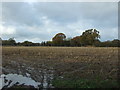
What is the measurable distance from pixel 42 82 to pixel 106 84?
134 inches

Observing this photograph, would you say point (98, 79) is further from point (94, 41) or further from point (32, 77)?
point (94, 41)

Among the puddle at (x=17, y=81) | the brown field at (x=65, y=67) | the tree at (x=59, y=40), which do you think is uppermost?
the tree at (x=59, y=40)

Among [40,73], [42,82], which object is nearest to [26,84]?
[42,82]

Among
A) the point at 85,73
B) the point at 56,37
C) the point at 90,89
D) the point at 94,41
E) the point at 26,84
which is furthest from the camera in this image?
the point at 56,37

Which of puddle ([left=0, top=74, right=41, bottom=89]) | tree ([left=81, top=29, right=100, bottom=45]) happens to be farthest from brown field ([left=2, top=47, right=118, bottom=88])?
tree ([left=81, top=29, right=100, bottom=45])

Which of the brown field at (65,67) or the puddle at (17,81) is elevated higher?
the brown field at (65,67)

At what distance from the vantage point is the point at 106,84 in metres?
9.02

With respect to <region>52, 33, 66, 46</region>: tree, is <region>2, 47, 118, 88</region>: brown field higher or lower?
lower

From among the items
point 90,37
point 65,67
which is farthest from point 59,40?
point 65,67

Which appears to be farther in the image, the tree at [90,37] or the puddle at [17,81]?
the tree at [90,37]

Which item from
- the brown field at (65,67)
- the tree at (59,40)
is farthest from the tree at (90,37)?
the brown field at (65,67)

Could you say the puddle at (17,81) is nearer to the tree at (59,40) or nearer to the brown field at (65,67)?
the brown field at (65,67)

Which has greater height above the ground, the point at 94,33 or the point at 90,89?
the point at 94,33

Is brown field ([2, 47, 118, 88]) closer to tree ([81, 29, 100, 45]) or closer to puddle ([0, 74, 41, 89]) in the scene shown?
puddle ([0, 74, 41, 89])
